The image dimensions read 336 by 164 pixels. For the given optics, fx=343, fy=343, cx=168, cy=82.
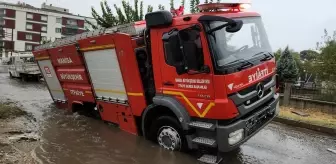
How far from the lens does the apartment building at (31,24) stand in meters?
67.7

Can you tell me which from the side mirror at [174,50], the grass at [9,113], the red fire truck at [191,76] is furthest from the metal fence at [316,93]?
the grass at [9,113]

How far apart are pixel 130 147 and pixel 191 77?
199 centimetres

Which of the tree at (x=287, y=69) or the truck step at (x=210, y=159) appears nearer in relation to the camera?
the truck step at (x=210, y=159)

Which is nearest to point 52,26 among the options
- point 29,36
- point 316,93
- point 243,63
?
point 29,36

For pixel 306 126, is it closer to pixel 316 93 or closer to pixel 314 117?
pixel 314 117

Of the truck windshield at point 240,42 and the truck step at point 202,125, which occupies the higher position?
the truck windshield at point 240,42

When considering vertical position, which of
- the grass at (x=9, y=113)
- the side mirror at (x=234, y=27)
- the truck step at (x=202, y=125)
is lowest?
the grass at (x=9, y=113)

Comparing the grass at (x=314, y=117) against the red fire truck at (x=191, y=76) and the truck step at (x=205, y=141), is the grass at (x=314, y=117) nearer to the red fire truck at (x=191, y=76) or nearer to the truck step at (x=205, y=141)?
the red fire truck at (x=191, y=76)

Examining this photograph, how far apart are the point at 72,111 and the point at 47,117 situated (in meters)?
0.68

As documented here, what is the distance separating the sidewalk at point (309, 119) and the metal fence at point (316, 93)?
897 mm

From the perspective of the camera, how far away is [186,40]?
5.17 metres

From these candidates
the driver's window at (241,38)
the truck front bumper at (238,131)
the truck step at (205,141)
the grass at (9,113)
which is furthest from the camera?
the grass at (9,113)

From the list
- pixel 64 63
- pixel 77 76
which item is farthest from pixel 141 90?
pixel 64 63

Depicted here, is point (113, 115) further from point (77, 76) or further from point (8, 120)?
point (8, 120)
